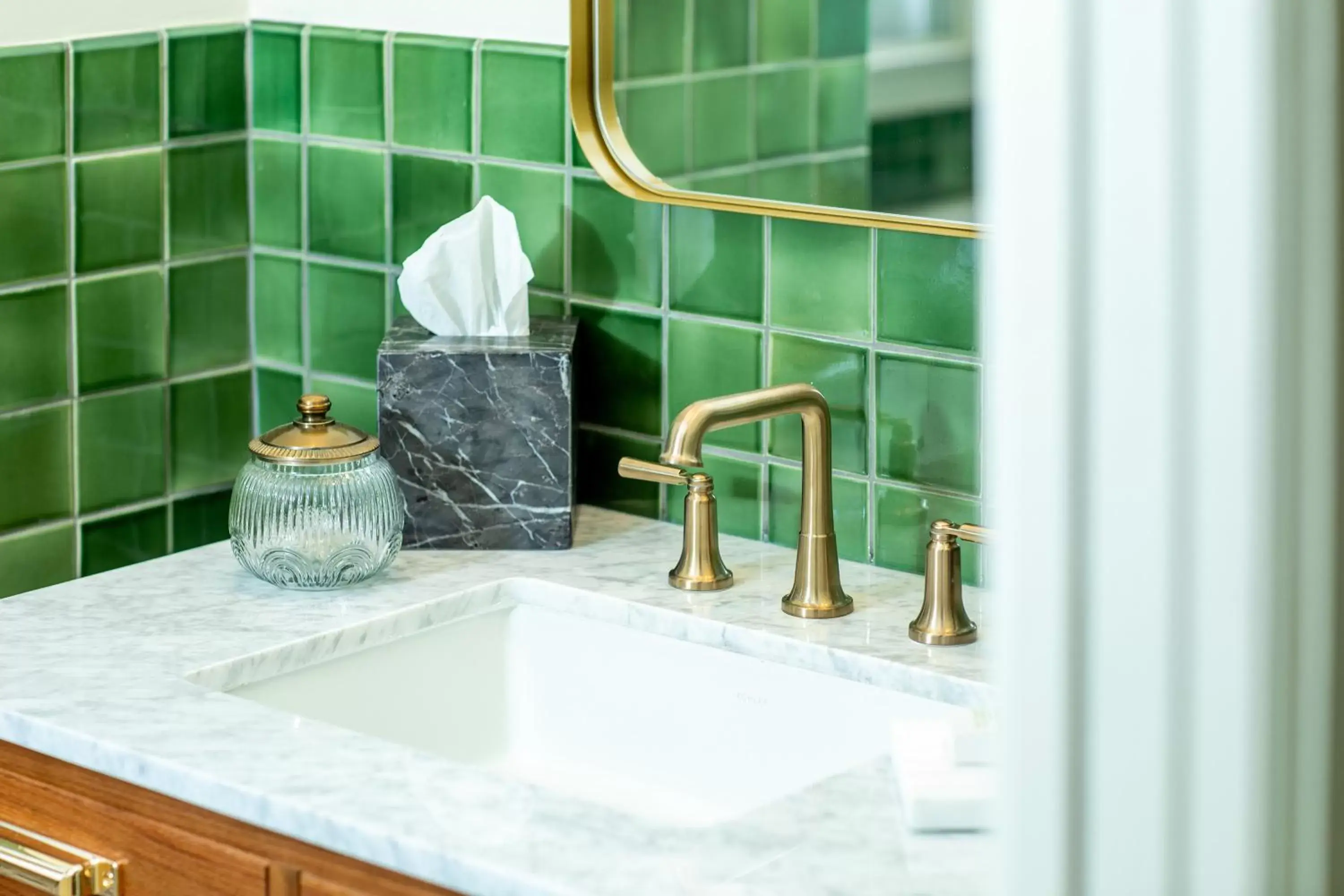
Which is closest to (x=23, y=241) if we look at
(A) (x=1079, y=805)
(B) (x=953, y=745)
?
(B) (x=953, y=745)

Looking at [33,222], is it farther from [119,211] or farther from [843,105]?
[843,105]

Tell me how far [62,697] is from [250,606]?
240 millimetres

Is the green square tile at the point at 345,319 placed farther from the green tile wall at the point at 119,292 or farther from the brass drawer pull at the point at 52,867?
the brass drawer pull at the point at 52,867

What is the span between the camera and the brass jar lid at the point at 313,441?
1.56 m

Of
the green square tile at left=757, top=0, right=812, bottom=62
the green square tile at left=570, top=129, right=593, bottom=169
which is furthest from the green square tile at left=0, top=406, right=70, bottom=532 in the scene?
the green square tile at left=757, top=0, right=812, bottom=62

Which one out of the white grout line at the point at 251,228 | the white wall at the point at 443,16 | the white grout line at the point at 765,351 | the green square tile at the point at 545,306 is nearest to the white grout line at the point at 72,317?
the white wall at the point at 443,16

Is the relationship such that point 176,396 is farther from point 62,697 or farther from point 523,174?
point 62,697

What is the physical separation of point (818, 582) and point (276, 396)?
0.75m

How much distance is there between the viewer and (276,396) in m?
1.98

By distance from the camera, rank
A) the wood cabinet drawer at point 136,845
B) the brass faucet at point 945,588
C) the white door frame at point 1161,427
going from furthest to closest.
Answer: the brass faucet at point 945,588, the wood cabinet drawer at point 136,845, the white door frame at point 1161,427

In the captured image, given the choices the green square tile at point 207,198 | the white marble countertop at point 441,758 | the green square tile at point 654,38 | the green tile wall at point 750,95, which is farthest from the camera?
the green square tile at point 207,198

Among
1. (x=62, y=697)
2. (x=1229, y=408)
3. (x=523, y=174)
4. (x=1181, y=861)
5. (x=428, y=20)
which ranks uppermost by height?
(x=428, y=20)

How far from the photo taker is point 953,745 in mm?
1187

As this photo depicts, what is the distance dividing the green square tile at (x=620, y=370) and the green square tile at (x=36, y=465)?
509 millimetres
